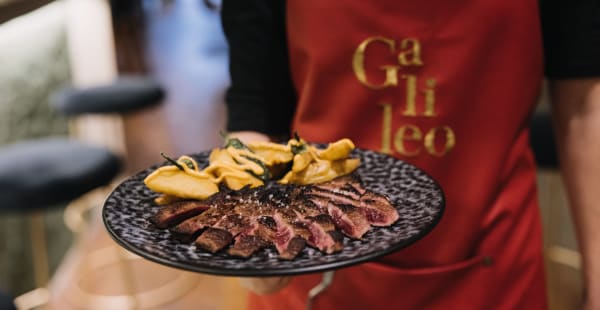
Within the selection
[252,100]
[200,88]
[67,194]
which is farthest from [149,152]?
[252,100]

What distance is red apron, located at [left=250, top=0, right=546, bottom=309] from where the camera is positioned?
125cm

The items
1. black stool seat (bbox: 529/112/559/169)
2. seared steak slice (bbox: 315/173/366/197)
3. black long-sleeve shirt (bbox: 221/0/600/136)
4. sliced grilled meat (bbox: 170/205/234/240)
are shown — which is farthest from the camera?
black stool seat (bbox: 529/112/559/169)

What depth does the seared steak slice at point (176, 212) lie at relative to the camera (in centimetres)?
94

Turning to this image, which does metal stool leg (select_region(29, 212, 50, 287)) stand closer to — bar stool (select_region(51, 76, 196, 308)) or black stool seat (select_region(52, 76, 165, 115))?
bar stool (select_region(51, 76, 196, 308))

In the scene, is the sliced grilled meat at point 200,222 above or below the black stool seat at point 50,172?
above

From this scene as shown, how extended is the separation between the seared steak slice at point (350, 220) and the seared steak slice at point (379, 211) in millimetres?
11

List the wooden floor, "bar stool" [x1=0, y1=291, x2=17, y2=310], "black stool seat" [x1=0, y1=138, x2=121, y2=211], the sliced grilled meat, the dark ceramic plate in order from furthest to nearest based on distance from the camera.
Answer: the wooden floor, "black stool seat" [x1=0, y1=138, x2=121, y2=211], "bar stool" [x1=0, y1=291, x2=17, y2=310], the sliced grilled meat, the dark ceramic plate

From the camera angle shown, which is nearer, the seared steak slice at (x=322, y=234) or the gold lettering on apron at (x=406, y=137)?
the seared steak slice at (x=322, y=234)

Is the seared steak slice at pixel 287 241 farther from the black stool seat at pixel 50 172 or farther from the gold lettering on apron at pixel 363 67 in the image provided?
the black stool seat at pixel 50 172

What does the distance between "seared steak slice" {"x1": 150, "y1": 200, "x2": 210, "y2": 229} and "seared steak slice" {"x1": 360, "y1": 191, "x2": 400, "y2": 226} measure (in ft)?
0.91

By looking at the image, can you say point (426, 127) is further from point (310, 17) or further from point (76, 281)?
point (76, 281)

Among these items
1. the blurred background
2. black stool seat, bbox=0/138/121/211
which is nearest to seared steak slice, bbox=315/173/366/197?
the blurred background

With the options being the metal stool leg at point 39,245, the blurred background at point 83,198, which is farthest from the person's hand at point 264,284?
the metal stool leg at point 39,245

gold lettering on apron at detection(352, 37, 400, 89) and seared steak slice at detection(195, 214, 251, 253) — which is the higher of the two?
gold lettering on apron at detection(352, 37, 400, 89)
